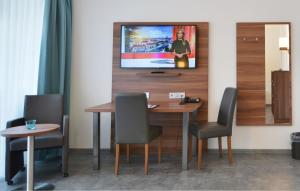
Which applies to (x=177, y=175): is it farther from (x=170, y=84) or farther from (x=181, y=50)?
(x=181, y=50)

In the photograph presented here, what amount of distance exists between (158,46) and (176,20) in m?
0.53

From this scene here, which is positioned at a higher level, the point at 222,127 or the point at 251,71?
the point at 251,71

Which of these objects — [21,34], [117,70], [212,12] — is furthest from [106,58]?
[212,12]

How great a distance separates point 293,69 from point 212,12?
1.56m

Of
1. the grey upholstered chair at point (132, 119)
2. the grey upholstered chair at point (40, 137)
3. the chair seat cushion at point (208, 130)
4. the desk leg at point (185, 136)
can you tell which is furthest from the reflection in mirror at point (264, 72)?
the grey upholstered chair at point (40, 137)

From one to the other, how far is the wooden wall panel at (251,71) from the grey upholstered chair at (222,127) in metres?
0.49

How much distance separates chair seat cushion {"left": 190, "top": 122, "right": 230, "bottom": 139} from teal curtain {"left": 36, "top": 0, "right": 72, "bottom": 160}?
198 cm

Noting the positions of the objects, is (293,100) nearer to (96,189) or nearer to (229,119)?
(229,119)

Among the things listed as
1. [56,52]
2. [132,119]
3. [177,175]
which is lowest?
[177,175]

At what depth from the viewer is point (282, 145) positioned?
4.20 meters

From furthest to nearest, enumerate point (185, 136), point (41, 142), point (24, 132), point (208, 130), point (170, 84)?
point (170, 84) → point (208, 130) → point (185, 136) → point (41, 142) → point (24, 132)

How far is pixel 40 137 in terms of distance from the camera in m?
3.12

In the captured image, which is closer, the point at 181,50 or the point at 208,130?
the point at 208,130

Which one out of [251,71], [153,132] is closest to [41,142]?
[153,132]
